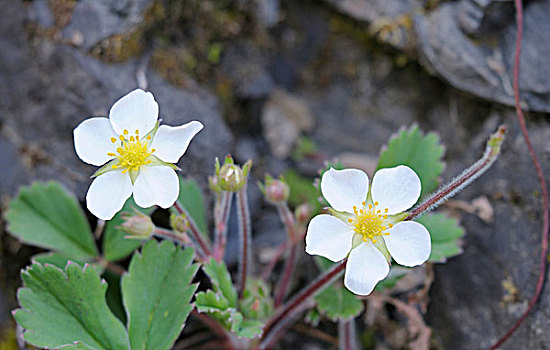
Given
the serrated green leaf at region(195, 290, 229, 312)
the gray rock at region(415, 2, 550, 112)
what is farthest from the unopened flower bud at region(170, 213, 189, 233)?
the gray rock at region(415, 2, 550, 112)

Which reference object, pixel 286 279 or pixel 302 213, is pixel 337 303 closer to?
pixel 286 279

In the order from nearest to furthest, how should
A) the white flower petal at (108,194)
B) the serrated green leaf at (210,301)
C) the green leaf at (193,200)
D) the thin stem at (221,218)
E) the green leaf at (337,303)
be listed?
the white flower petal at (108,194)
the serrated green leaf at (210,301)
the thin stem at (221,218)
the green leaf at (337,303)
the green leaf at (193,200)

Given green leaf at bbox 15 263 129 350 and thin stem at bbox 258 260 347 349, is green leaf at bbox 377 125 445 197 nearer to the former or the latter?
thin stem at bbox 258 260 347 349

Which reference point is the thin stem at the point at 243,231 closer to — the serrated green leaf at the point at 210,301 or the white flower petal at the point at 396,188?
the serrated green leaf at the point at 210,301

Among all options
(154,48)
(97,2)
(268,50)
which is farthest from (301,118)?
(97,2)

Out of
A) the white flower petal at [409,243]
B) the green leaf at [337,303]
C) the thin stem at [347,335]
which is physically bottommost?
the thin stem at [347,335]

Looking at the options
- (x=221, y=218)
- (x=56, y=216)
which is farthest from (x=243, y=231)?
(x=56, y=216)

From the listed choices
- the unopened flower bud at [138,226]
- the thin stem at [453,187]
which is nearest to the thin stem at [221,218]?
the unopened flower bud at [138,226]
